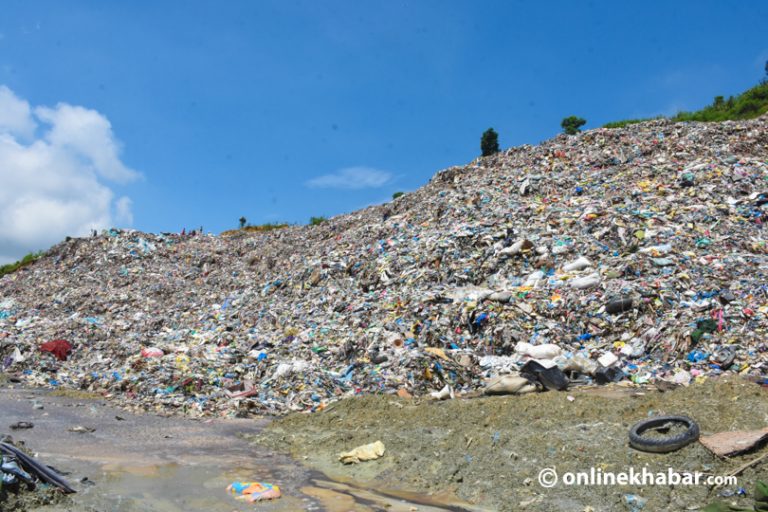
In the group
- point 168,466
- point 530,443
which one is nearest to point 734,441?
point 530,443

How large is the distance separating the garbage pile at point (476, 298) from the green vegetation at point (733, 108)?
893 centimetres

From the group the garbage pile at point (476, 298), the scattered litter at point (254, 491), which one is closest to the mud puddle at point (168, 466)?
the scattered litter at point (254, 491)

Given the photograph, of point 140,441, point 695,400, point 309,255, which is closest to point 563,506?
point 695,400

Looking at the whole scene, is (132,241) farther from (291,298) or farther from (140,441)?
(140,441)

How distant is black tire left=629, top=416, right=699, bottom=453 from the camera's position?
3.78 m

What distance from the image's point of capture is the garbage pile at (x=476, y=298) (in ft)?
22.1

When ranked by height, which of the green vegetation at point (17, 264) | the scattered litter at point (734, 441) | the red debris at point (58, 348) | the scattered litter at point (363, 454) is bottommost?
the scattered litter at point (363, 454)

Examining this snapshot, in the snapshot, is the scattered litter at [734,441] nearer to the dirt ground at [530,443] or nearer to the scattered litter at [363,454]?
the dirt ground at [530,443]

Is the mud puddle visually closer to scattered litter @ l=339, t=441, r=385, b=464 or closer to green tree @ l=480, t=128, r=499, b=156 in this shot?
scattered litter @ l=339, t=441, r=385, b=464

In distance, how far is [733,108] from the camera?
74.9 ft

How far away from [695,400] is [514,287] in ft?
14.0

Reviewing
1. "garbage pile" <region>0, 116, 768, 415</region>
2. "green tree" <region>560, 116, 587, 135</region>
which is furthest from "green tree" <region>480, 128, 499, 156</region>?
"garbage pile" <region>0, 116, 768, 415</region>

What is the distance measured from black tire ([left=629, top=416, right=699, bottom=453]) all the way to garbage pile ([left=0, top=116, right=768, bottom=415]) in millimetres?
1879

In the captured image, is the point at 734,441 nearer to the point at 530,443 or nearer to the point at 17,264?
the point at 530,443
